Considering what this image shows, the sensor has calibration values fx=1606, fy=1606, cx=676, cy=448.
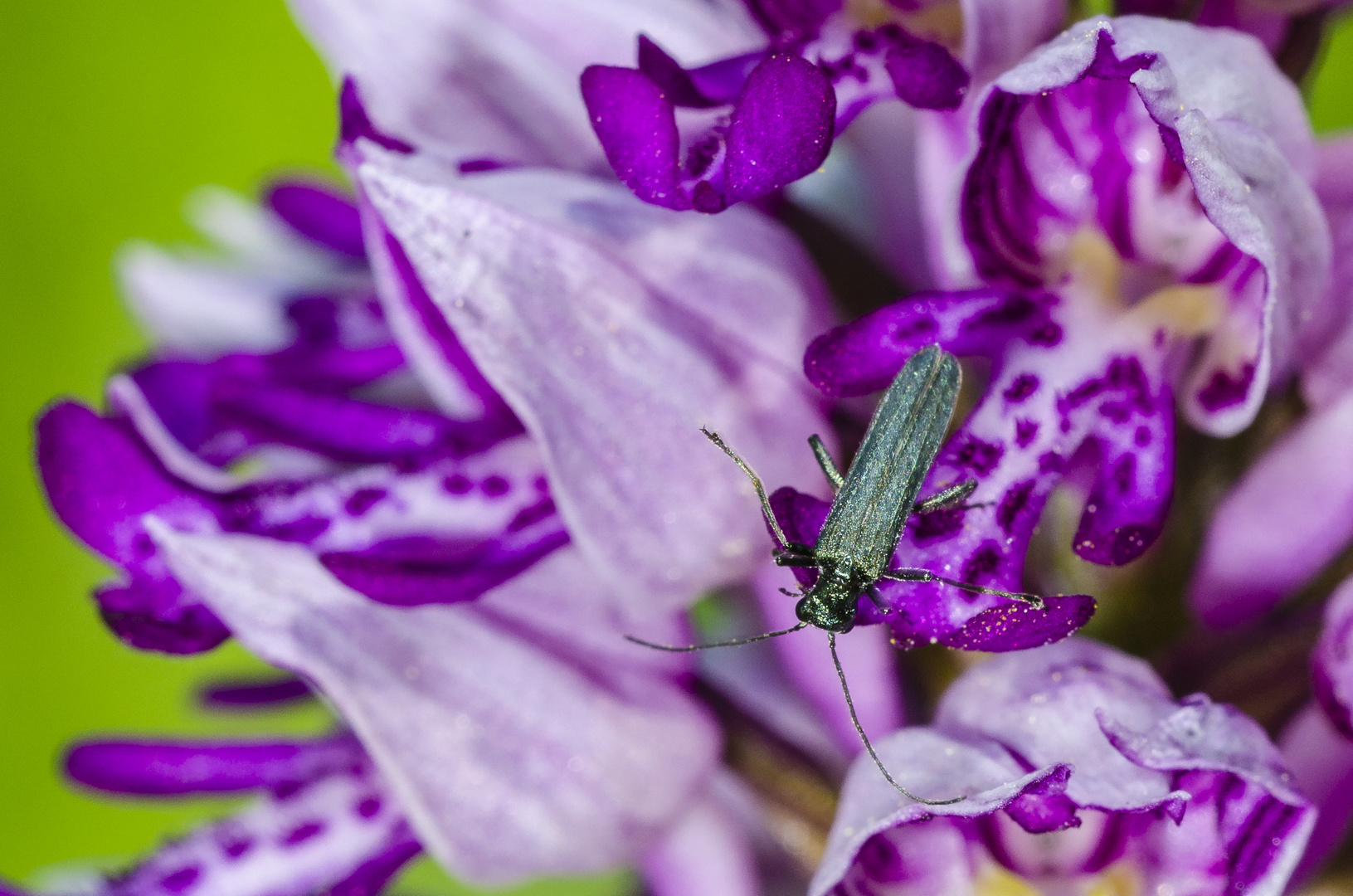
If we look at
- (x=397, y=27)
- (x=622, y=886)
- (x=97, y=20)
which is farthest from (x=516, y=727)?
(x=97, y=20)

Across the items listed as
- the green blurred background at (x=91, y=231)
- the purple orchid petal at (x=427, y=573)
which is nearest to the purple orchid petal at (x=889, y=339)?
the purple orchid petal at (x=427, y=573)

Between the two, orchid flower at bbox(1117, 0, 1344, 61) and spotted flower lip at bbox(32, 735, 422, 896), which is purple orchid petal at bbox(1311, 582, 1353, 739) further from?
spotted flower lip at bbox(32, 735, 422, 896)

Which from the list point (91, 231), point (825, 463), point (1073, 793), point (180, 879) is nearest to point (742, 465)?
point (825, 463)

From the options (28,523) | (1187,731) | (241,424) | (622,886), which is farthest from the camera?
(28,523)

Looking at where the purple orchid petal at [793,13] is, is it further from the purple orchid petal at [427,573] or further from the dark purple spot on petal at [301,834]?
the dark purple spot on petal at [301,834]

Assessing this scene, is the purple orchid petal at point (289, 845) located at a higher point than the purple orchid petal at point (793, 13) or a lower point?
lower

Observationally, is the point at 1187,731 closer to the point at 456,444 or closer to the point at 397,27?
the point at 456,444
